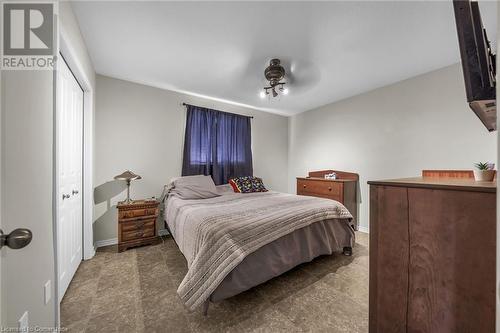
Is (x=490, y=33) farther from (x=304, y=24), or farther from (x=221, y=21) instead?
(x=221, y=21)

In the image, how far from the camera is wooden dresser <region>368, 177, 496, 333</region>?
0.71 m

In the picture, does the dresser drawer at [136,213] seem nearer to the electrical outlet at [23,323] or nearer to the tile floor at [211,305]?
the tile floor at [211,305]

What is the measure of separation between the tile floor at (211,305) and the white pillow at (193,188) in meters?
0.88

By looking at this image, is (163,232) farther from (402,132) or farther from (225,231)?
(402,132)

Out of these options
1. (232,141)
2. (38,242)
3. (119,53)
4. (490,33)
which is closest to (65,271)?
(38,242)

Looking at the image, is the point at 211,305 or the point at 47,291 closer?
the point at 47,291

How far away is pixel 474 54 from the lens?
28.0 inches

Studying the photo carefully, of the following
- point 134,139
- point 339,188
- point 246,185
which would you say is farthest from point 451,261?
point 134,139

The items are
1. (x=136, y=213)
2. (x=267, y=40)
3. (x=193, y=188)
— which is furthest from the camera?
(x=193, y=188)

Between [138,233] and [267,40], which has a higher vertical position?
[267,40]

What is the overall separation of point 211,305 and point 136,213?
1628 millimetres

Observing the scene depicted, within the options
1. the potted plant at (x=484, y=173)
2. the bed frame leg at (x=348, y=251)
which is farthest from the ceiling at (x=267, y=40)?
the bed frame leg at (x=348, y=251)

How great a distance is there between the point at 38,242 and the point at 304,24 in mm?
2416

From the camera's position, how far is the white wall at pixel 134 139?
2.73 metres
